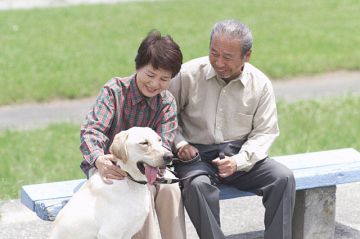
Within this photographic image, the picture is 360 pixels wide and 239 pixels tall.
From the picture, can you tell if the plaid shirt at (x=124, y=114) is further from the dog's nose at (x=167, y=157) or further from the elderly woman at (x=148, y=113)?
the dog's nose at (x=167, y=157)

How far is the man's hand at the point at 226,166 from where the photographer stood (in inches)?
182

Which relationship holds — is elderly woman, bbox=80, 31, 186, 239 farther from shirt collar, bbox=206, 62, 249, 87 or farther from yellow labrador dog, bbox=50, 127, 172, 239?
shirt collar, bbox=206, 62, 249, 87

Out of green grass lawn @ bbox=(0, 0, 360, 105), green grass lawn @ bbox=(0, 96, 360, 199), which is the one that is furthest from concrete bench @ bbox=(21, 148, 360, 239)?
green grass lawn @ bbox=(0, 0, 360, 105)

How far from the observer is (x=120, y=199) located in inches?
158

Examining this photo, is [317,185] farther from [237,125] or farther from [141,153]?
[141,153]

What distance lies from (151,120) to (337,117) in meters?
4.72

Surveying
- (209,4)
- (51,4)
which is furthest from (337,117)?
(51,4)

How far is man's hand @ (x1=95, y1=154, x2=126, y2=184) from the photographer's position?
4.03 metres

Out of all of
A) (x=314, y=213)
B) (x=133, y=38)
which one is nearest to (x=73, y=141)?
(x=314, y=213)

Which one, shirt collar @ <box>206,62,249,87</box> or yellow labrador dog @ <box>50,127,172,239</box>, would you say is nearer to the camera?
yellow labrador dog @ <box>50,127,172,239</box>

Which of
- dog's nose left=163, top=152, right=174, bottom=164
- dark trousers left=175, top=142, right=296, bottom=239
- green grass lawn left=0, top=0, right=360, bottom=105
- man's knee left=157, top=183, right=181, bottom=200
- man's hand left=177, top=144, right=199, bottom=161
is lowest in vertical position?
green grass lawn left=0, top=0, right=360, bottom=105

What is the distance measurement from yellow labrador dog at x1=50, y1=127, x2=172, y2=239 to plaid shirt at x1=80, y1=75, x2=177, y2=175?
12.6 inches

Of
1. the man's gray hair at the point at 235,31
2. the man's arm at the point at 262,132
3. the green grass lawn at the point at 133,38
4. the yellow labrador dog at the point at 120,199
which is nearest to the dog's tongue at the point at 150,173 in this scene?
the yellow labrador dog at the point at 120,199

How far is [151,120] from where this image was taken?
14.7 feet
